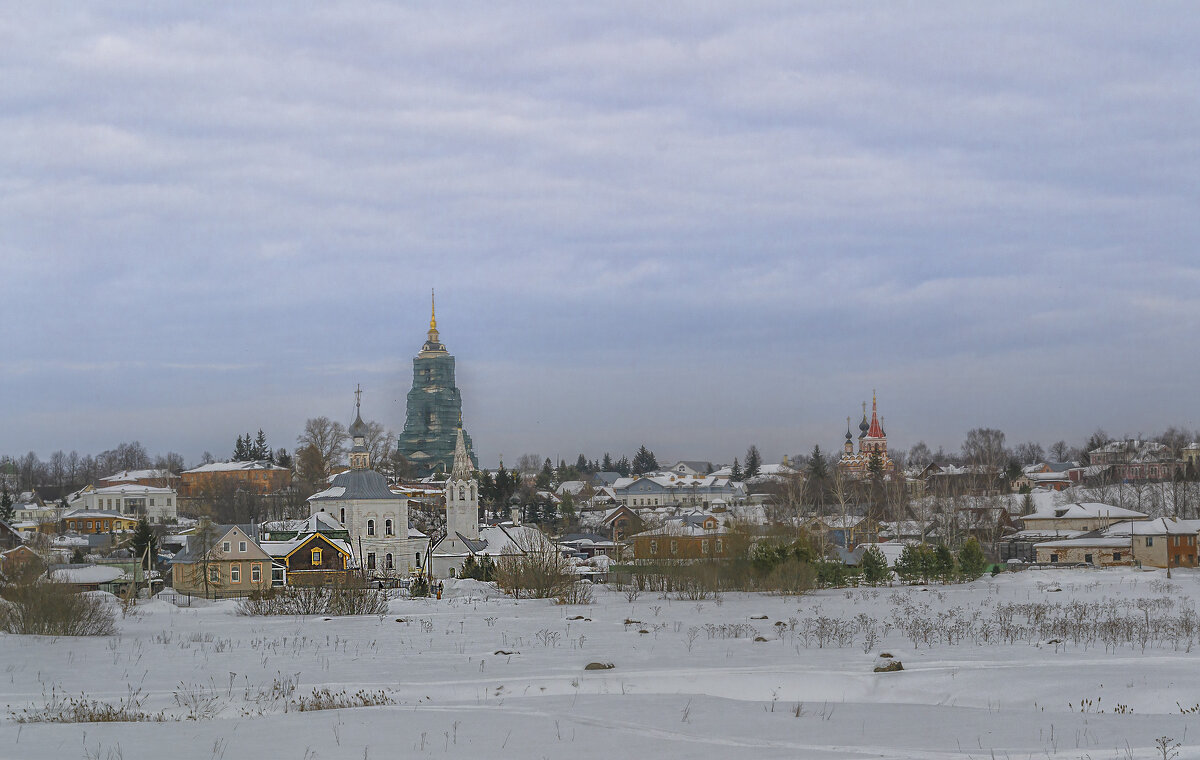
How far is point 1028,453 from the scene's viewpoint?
19725 centimetres

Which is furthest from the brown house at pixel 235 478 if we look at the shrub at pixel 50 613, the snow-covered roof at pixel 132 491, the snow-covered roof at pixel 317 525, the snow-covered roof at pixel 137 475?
the shrub at pixel 50 613

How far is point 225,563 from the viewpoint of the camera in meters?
Result: 62.3

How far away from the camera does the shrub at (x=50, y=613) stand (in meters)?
A: 25.0

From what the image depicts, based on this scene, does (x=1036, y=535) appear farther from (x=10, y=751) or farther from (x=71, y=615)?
(x=10, y=751)

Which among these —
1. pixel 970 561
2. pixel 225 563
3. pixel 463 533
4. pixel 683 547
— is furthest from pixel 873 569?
pixel 463 533

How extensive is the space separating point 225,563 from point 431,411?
327 feet

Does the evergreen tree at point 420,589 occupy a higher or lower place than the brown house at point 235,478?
lower

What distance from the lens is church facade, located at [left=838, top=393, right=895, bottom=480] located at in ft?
439

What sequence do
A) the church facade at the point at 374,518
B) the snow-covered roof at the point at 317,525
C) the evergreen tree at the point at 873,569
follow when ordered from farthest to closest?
the church facade at the point at 374,518, the snow-covered roof at the point at 317,525, the evergreen tree at the point at 873,569

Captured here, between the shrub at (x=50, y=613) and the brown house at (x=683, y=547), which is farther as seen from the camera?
the brown house at (x=683, y=547)

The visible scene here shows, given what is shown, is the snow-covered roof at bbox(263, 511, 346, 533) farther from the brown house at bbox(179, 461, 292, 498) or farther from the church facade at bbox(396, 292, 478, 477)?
the church facade at bbox(396, 292, 478, 477)

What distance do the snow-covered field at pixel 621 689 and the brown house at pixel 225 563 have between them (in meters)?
33.5

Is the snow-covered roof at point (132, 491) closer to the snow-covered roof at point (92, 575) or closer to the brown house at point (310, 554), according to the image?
the brown house at point (310, 554)

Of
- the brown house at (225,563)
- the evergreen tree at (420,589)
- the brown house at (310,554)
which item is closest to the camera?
the evergreen tree at (420,589)
